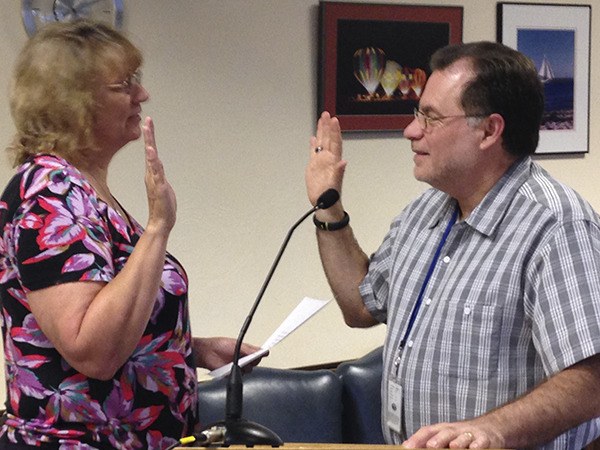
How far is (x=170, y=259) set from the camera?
6.63 feet

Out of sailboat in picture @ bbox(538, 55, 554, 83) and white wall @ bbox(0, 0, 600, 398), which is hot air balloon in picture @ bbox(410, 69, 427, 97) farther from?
sailboat in picture @ bbox(538, 55, 554, 83)

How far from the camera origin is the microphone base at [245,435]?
145cm

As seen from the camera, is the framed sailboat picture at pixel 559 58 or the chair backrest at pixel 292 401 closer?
the chair backrest at pixel 292 401

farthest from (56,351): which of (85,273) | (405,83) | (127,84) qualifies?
(405,83)

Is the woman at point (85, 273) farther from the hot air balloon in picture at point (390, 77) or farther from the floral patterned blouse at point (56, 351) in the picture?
the hot air balloon in picture at point (390, 77)

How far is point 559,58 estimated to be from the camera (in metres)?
4.22

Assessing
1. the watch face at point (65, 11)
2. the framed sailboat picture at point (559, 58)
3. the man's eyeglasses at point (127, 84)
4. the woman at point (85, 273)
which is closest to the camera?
the woman at point (85, 273)

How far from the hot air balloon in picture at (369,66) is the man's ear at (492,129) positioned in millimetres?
1673

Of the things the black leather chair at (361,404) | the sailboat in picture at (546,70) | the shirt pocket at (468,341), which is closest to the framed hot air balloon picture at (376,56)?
the sailboat in picture at (546,70)

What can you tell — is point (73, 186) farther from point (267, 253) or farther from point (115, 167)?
point (267, 253)

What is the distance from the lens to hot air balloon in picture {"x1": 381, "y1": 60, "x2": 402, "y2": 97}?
3.78m

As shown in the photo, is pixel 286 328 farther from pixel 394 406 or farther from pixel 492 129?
pixel 492 129

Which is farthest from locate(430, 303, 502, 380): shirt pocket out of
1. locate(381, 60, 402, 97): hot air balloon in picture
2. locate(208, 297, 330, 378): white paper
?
locate(381, 60, 402, 97): hot air balloon in picture

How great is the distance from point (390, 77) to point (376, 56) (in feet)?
0.34
